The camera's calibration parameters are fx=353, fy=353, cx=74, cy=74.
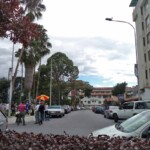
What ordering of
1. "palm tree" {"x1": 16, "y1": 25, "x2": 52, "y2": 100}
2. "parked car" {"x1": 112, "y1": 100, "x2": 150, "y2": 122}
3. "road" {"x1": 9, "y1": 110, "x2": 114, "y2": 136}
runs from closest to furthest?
"road" {"x1": 9, "y1": 110, "x2": 114, "y2": 136} → "parked car" {"x1": 112, "y1": 100, "x2": 150, "y2": 122} → "palm tree" {"x1": 16, "y1": 25, "x2": 52, "y2": 100}

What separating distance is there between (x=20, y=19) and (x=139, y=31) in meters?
52.3

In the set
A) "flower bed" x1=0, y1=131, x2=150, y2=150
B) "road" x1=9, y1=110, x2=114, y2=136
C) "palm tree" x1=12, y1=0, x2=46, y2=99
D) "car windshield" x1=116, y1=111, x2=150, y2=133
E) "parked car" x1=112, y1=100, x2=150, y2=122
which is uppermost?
"palm tree" x1=12, y1=0, x2=46, y2=99

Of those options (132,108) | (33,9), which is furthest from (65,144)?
(33,9)

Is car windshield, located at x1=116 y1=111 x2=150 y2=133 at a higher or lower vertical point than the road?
higher

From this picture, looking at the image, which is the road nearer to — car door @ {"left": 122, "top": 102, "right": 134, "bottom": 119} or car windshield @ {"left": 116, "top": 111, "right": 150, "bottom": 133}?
car door @ {"left": 122, "top": 102, "right": 134, "bottom": 119}

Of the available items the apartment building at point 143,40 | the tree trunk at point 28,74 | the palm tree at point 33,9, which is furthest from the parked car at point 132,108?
the apartment building at point 143,40

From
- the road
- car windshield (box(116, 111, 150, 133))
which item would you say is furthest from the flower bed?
the road

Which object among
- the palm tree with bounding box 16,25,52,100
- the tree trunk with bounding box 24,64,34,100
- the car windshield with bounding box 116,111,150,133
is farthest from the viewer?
the tree trunk with bounding box 24,64,34,100

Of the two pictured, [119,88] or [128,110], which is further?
[119,88]

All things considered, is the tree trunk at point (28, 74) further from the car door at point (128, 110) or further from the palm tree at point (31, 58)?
the car door at point (128, 110)

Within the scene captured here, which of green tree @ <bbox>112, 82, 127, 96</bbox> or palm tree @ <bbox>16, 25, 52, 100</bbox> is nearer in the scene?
palm tree @ <bbox>16, 25, 52, 100</bbox>

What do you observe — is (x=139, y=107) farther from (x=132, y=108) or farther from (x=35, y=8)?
(x=35, y=8)

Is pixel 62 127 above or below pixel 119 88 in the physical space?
below

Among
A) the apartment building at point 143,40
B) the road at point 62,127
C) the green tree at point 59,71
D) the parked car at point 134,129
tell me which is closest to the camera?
the parked car at point 134,129
